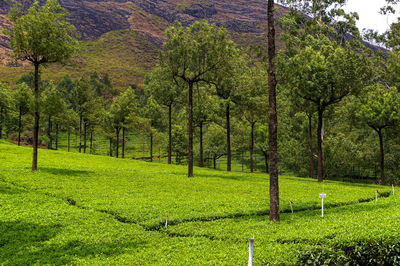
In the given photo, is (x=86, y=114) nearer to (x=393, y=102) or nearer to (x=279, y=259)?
(x=393, y=102)

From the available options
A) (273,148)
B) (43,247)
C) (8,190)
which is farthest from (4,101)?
(273,148)

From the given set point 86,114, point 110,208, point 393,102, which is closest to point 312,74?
point 393,102

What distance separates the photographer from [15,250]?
50.7 ft

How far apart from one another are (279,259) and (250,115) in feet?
169

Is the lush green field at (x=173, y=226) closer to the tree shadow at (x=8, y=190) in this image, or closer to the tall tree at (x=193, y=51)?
the tree shadow at (x=8, y=190)

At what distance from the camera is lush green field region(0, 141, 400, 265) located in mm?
13617

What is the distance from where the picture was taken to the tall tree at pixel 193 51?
142 feet

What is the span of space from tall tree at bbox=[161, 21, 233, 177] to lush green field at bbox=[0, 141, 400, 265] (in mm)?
17538

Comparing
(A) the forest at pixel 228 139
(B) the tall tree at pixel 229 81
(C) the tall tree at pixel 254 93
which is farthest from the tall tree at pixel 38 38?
(C) the tall tree at pixel 254 93

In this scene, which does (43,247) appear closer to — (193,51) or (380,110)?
(193,51)

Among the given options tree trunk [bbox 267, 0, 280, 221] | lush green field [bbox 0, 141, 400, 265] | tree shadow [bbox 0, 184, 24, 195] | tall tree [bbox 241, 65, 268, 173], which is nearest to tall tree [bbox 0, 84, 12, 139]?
lush green field [bbox 0, 141, 400, 265]

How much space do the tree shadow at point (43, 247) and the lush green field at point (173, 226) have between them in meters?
0.05

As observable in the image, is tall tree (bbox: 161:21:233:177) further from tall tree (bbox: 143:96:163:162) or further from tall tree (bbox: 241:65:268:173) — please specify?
tall tree (bbox: 143:96:163:162)

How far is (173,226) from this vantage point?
64.4 feet
